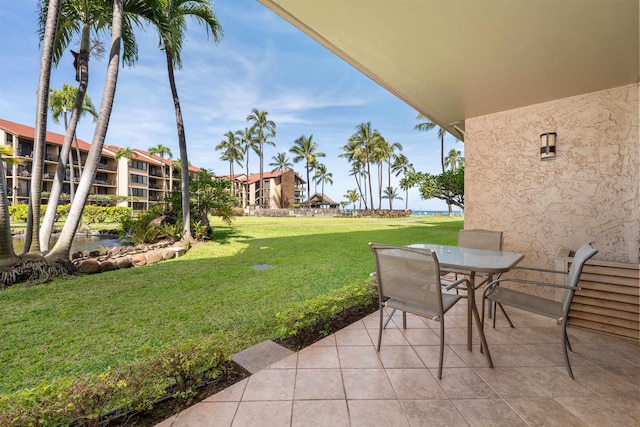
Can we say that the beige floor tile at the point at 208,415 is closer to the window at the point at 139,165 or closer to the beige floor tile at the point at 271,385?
the beige floor tile at the point at 271,385

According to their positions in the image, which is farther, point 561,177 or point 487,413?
point 561,177

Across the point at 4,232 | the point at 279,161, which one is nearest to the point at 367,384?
the point at 4,232

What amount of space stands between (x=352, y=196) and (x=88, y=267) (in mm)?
53274

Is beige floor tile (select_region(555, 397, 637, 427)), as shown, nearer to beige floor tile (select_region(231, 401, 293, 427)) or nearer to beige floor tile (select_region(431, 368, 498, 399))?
beige floor tile (select_region(431, 368, 498, 399))

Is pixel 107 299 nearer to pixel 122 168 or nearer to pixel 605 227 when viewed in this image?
pixel 605 227

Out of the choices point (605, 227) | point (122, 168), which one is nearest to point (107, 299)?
point (605, 227)

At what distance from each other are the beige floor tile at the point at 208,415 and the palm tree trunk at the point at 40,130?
543 centimetres

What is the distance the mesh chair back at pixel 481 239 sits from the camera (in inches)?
121

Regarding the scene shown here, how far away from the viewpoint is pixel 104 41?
22.3 feet

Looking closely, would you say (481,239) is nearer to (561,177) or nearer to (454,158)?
(561,177)

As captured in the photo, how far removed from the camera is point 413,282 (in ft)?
6.53

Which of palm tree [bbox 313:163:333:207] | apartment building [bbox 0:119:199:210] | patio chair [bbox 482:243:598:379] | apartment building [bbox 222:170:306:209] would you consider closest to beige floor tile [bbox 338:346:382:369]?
patio chair [bbox 482:243:598:379]

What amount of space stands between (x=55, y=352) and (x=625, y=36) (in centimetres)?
547

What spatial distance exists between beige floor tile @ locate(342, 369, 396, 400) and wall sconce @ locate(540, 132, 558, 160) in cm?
346
